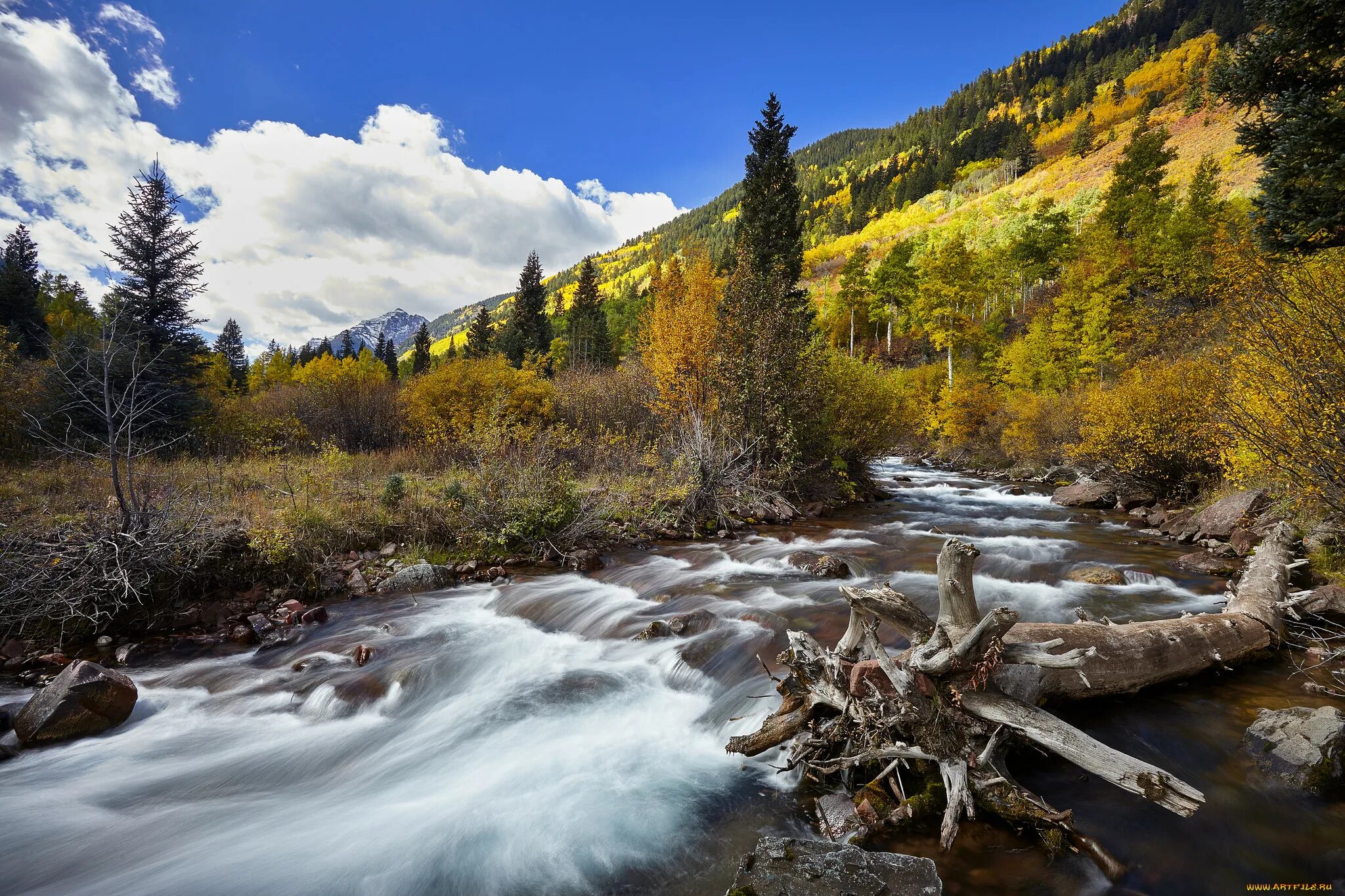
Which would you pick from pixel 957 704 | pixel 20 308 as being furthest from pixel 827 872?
pixel 20 308

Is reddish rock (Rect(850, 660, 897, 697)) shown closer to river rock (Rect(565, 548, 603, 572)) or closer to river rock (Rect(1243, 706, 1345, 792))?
river rock (Rect(1243, 706, 1345, 792))

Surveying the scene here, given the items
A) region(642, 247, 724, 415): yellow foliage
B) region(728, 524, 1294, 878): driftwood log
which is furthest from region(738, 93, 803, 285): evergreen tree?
region(728, 524, 1294, 878): driftwood log

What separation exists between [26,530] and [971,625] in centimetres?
1215

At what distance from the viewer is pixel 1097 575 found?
921 centimetres

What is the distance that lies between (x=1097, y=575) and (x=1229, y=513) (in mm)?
4651

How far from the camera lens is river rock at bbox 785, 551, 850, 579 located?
10.0 metres

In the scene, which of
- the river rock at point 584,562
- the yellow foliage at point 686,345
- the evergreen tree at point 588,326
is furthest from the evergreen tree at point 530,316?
the river rock at point 584,562

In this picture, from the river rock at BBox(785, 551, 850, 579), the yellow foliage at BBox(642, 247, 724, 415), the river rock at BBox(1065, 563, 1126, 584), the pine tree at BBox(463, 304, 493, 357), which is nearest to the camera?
the river rock at BBox(1065, 563, 1126, 584)

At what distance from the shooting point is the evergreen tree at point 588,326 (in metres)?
59.3

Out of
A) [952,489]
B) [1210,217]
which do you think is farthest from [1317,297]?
[1210,217]

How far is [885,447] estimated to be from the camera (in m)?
20.2

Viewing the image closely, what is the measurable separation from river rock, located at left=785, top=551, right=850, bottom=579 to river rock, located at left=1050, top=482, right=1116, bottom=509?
1115 cm

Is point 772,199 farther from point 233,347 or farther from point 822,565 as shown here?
point 233,347

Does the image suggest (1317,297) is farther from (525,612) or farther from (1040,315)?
(1040,315)
